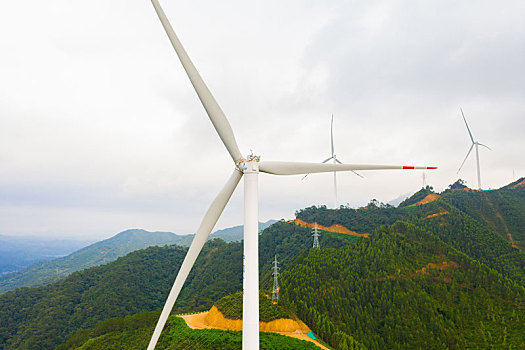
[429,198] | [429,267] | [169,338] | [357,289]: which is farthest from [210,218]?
[429,198]

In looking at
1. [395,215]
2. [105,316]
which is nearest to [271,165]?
[105,316]

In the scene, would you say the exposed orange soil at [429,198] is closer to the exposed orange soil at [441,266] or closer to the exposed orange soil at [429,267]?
the exposed orange soil at [441,266]

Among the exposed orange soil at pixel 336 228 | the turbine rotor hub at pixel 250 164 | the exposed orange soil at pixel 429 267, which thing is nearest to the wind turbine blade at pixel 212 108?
the turbine rotor hub at pixel 250 164

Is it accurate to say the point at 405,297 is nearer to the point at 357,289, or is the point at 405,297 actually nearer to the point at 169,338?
the point at 357,289

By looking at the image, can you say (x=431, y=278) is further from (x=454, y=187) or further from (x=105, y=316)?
(x=454, y=187)

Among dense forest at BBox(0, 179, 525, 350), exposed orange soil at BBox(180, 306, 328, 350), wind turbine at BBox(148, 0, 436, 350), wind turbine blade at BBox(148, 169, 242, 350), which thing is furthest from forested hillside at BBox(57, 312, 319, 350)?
wind turbine blade at BBox(148, 169, 242, 350)

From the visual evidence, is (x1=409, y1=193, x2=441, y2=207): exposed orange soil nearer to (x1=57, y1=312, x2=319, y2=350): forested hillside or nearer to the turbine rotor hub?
(x1=57, y1=312, x2=319, y2=350): forested hillside
